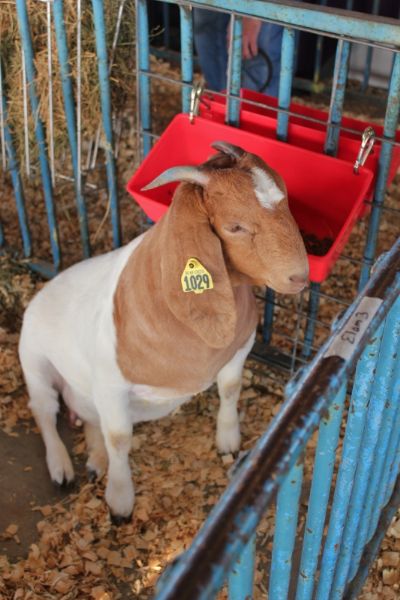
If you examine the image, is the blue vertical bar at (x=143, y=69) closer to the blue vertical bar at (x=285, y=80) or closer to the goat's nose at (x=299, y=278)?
the blue vertical bar at (x=285, y=80)

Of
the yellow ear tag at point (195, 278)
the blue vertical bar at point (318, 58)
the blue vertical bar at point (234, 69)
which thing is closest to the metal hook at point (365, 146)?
the blue vertical bar at point (234, 69)

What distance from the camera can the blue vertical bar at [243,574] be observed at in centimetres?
138

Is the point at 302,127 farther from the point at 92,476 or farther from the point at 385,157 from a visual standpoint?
the point at 92,476

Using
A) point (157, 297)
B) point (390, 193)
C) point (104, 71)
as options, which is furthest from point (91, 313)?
point (390, 193)

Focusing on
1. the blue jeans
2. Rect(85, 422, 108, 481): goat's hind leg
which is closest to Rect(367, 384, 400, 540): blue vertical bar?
Rect(85, 422, 108, 481): goat's hind leg

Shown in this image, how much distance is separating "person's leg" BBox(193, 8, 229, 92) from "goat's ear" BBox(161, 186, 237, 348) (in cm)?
319

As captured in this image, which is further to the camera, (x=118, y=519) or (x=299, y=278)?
(x=118, y=519)

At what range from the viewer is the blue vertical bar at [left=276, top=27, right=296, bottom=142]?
2.85 meters

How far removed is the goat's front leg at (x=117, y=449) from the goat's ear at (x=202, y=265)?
583 millimetres

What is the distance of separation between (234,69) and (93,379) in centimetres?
140

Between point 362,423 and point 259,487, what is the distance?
603mm

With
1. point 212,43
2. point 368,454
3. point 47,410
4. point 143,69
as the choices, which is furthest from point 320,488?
point 212,43

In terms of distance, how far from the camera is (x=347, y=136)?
3121 millimetres

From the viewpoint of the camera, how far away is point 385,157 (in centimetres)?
288
